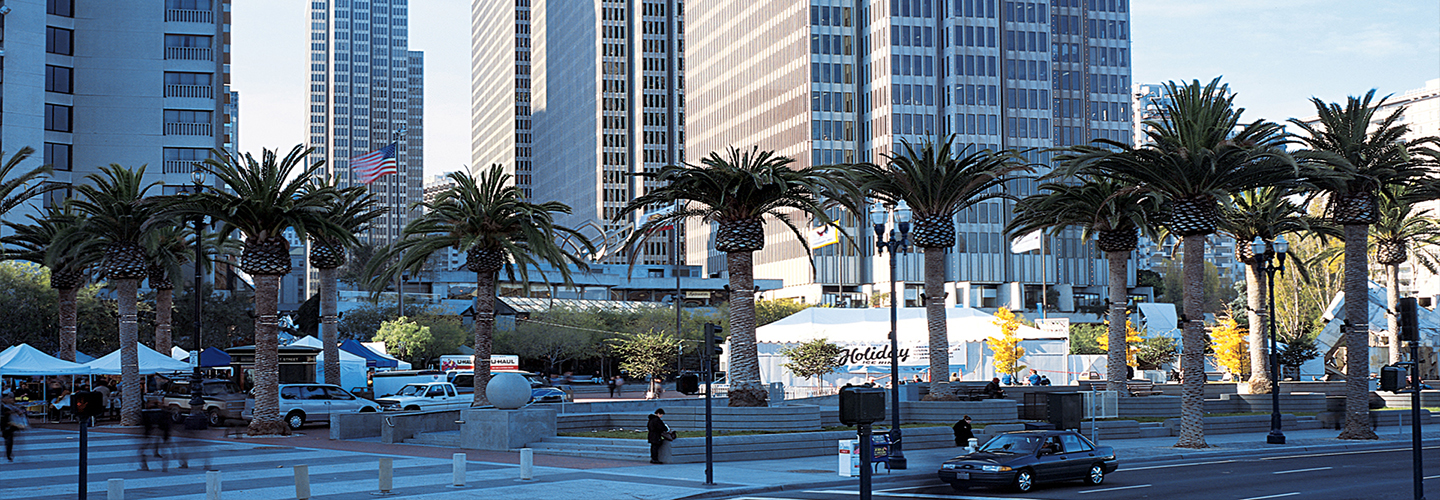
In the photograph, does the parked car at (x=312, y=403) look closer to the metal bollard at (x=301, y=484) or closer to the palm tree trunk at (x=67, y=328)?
the palm tree trunk at (x=67, y=328)

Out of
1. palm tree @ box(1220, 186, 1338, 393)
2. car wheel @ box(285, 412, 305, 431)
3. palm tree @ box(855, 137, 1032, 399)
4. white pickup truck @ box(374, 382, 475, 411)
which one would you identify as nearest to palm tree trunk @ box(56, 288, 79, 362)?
car wheel @ box(285, 412, 305, 431)

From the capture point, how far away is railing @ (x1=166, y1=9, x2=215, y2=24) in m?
90.2

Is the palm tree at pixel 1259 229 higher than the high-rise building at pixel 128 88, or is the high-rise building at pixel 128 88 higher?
the high-rise building at pixel 128 88

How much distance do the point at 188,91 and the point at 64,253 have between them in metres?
46.8

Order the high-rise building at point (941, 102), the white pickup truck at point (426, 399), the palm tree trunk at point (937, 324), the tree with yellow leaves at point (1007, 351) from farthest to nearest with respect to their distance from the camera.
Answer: the high-rise building at point (941, 102), the tree with yellow leaves at point (1007, 351), the white pickup truck at point (426, 399), the palm tree trunk at point (937, 324)

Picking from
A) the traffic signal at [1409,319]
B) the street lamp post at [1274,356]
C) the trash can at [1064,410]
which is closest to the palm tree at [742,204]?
the trash can at [1064,410]

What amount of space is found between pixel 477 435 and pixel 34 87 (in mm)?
61323

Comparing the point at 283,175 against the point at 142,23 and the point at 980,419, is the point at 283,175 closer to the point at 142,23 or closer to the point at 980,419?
the point at 980,419

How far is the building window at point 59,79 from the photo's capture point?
284 ft

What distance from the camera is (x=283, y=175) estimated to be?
40.0 m

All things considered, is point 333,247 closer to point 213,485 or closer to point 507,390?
point 507,390

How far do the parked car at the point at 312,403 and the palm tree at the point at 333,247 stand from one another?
2903 mm

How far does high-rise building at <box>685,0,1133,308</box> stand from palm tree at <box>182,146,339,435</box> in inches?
3780

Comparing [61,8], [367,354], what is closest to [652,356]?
[367,354]
